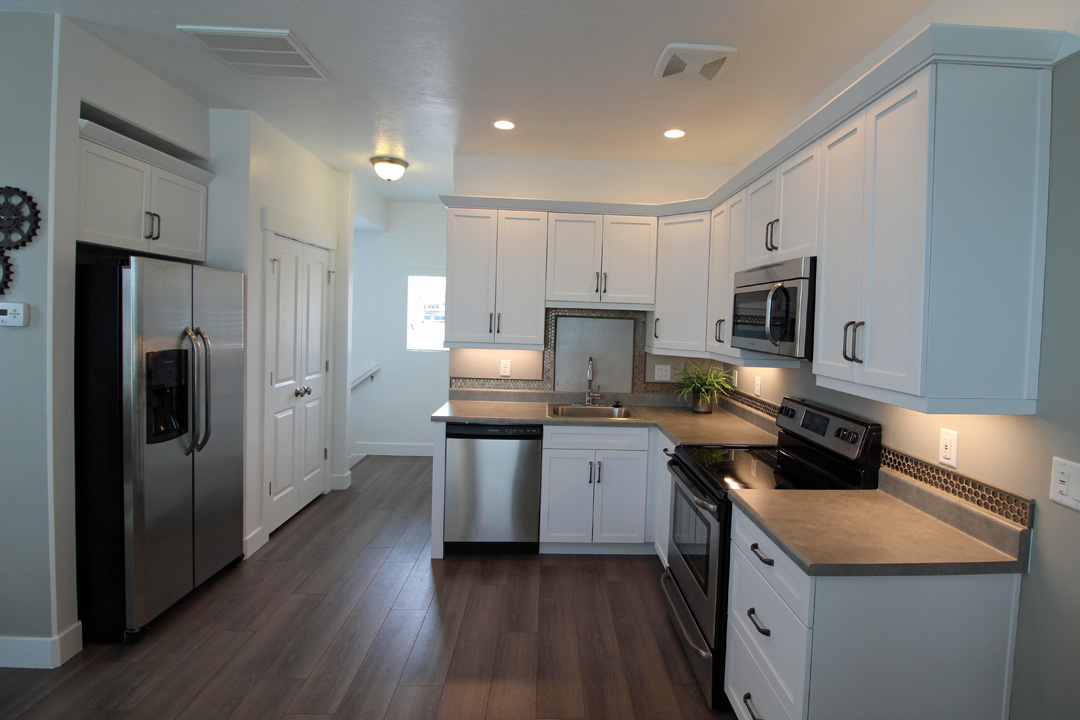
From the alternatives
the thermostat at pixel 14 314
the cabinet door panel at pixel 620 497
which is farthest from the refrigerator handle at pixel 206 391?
the cabinet door panel at pixel 620 497

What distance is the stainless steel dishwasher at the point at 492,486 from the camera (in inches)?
141

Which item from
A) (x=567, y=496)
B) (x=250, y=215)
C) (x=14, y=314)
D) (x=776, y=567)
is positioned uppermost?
(x=250, y=215)

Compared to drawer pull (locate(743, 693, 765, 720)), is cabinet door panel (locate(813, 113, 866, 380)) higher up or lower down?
higher up

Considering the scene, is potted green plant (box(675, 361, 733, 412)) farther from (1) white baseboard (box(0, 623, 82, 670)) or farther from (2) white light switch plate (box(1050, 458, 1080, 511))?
(1) white baseboard (box(0, 623, 82, 670))

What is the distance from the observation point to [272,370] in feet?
12.4

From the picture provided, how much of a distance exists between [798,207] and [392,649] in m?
2.59

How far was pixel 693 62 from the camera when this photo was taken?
2492 mm

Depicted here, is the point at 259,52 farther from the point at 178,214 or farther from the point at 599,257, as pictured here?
the point at 599,257

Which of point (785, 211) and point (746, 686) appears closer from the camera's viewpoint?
point (746, 686)

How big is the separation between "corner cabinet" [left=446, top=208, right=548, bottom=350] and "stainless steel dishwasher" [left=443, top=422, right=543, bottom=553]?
2.13ft

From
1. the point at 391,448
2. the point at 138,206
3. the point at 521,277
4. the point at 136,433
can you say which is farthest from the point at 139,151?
the point at 391,448

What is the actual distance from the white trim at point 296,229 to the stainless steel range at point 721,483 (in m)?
2.83

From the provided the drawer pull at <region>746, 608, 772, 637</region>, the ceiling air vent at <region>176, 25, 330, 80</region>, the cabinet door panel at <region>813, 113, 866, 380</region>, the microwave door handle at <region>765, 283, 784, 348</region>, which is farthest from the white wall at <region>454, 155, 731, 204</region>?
the drawer pull at <region>746, 608, 772, 637</region>

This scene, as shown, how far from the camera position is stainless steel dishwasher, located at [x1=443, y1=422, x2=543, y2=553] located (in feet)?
11.7
